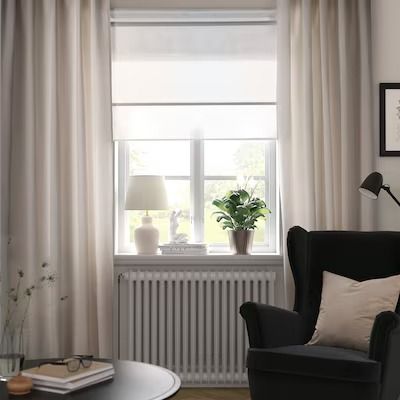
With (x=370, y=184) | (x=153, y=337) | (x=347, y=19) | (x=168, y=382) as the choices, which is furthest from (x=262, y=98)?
(x=168, y=382)

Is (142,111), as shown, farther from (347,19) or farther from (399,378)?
(399,378)

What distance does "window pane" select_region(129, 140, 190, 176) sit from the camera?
477 cm

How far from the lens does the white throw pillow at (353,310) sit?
3502mm

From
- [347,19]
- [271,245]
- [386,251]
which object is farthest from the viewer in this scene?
[271,245]

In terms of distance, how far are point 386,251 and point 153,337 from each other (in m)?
1.53

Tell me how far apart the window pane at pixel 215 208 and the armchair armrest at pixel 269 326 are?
109 centimetres

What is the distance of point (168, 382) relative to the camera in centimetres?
277

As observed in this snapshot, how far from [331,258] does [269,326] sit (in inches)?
24.4

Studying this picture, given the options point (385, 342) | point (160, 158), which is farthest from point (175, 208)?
point (385, 342)

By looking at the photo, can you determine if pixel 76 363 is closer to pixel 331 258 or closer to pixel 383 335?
pixel 383 335

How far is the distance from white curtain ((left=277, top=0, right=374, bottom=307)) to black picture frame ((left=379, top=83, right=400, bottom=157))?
0.12m

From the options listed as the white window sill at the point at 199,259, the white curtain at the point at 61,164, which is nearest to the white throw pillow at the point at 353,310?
the white window sill at the point at 199,259

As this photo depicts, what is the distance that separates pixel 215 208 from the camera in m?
4.76

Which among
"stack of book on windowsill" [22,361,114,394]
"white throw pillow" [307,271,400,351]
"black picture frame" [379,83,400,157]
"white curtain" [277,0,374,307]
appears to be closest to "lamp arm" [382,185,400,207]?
"white curtain" [277,0,374,307]
